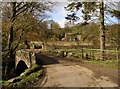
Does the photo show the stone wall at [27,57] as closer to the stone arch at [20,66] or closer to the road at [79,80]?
the stone arch at [20,66]

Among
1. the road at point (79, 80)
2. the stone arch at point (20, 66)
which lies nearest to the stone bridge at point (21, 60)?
the stone arch at point (20, 66)

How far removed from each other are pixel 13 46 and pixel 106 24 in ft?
36.0

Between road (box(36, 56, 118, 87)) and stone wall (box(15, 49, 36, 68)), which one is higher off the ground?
stone wall (box(15, 49, 36, 68))

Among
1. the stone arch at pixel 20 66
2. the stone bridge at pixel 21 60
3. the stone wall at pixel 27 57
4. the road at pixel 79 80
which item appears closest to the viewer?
the road at pixel 79 80

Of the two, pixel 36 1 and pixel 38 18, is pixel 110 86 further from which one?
pixel 38 18

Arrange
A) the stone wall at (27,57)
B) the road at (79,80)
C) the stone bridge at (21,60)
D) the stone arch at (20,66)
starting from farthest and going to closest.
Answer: the stone arch at (20,66)
the stone bridge at (21,60)
the stone wall at (27,57)
the road at (79,80)

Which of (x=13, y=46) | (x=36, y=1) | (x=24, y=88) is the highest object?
(x=36, y=1)

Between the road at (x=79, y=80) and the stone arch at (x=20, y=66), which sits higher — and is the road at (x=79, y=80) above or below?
above

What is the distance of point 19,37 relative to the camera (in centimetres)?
2861

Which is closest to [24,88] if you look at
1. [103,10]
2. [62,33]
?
[103,10]

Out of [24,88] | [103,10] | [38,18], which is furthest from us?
[38,18]

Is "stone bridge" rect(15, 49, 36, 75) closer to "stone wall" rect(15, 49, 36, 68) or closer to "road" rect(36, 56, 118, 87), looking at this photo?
"stone wall" rect(15, 49, 36, 68)

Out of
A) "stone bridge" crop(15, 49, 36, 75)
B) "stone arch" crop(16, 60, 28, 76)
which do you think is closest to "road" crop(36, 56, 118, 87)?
"stone bridge" crop(15, 49, 36, 75)

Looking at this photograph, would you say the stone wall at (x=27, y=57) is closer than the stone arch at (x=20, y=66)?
Yes
